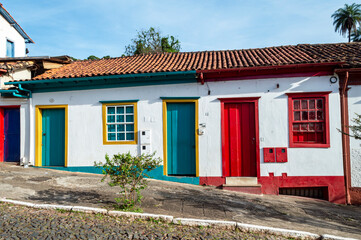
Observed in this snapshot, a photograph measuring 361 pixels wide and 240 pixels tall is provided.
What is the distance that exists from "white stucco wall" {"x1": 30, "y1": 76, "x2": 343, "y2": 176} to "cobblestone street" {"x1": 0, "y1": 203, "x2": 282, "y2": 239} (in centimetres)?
340

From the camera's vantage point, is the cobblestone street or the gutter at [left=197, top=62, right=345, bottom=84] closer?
the cobblestone street

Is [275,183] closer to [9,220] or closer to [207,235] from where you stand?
[207,235]

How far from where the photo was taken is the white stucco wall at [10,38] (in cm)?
1484

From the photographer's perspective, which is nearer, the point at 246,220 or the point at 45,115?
A: the point at 246,220

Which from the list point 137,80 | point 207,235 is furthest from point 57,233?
point 137,80

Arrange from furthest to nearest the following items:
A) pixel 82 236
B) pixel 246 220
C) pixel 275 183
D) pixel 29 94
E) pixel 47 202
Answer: pixel 29 94, pixel 275 183, pixel 47 202, pixel 246 220, pixel 82 236

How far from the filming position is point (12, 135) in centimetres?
903

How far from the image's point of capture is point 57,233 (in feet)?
12.3

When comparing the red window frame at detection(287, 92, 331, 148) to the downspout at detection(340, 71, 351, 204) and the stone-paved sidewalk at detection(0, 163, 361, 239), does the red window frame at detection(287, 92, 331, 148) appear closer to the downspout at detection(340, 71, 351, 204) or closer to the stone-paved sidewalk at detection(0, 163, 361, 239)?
the downspout at detection(340, 71, 351, 204)

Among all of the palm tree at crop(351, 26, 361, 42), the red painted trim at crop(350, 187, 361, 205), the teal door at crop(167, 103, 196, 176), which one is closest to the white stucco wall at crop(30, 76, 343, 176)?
the teal door at crop(167, 103, 196, 176)

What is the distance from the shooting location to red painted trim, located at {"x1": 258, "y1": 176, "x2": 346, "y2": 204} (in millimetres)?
7062

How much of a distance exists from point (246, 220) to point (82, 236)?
295 centimetres

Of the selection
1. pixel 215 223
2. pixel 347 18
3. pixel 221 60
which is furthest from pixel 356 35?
pixel 215 223

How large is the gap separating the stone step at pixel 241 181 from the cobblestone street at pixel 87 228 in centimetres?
310
